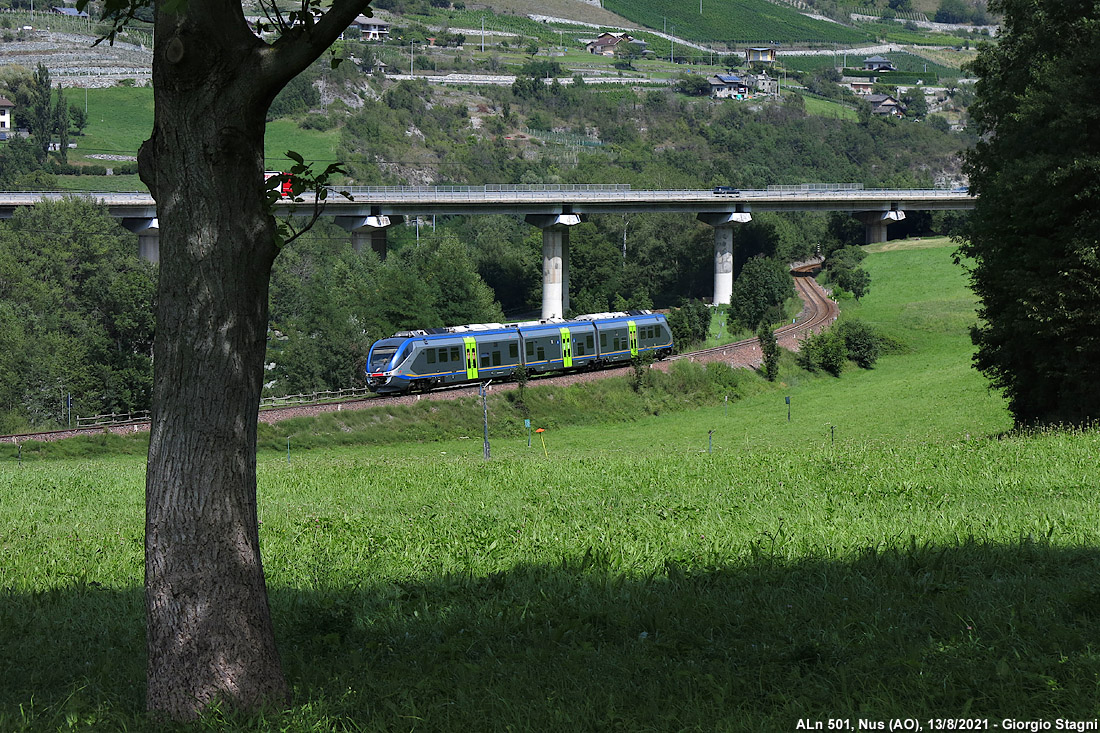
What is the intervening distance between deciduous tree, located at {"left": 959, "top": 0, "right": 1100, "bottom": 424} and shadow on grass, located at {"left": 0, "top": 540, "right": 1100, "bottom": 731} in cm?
1770

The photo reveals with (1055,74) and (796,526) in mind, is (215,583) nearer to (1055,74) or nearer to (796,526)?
(796,526)

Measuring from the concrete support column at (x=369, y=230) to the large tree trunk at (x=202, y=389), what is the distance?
95.7 meters

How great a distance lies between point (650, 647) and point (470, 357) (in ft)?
153

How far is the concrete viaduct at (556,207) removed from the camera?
316 ft

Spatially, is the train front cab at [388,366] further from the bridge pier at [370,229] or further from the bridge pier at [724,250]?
the bridge pier at [724,250]

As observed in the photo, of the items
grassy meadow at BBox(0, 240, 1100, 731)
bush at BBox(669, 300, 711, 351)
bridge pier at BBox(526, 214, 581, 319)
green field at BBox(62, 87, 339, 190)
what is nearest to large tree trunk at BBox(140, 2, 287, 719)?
grassy meadow at BBox(0, 240, 1100, 731)

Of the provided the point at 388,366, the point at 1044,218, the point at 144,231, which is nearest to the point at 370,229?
the point at 144,231

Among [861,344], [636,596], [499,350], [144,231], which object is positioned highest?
[636,596]

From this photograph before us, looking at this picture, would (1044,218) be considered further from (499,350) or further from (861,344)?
(861,344)

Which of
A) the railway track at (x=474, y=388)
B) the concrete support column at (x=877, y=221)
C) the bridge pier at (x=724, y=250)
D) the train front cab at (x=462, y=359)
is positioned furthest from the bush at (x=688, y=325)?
the concrete support column at (x=877, y=221)

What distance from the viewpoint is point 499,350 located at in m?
54.6

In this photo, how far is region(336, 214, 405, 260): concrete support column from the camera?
328 feet

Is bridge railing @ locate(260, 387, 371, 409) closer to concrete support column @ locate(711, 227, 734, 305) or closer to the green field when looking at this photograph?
concrete support column @ locate(711, 227, 734, 305)

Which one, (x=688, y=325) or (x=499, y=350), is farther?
(x=688, y=325)
